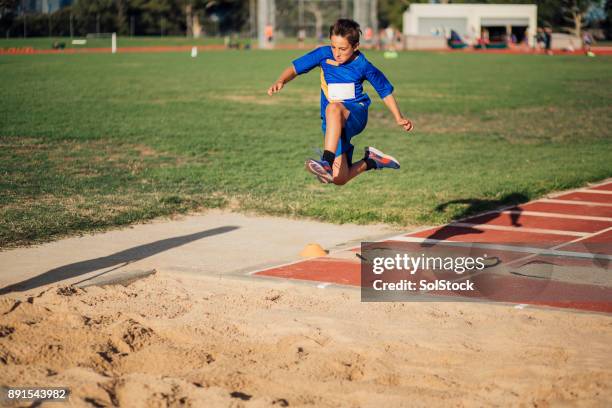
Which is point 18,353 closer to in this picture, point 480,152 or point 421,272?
point 421,272

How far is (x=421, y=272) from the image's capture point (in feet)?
24.9

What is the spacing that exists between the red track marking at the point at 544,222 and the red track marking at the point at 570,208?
0.48 metres

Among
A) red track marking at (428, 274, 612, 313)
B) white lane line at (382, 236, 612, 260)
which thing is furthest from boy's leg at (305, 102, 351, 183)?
white lane line at (382, 236, 612, 260)

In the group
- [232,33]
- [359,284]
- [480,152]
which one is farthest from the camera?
[232,33]

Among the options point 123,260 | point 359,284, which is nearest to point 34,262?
point 123,260

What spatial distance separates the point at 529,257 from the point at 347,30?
2.68 meters

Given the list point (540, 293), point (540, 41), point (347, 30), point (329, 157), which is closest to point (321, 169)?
point (329, 157)

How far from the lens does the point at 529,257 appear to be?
809cm

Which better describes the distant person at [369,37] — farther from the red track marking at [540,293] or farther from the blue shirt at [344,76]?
the red track marking at [540,293]

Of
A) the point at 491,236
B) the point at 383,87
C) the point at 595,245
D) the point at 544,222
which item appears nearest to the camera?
the point at 383,87

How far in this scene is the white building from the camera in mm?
62625

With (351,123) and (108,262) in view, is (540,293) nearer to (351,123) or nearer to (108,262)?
(351,123)

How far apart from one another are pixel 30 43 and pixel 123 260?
→ 2033 inches

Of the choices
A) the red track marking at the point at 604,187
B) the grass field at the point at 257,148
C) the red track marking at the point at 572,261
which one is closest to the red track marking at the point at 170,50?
the grass field at the point at 257,148
